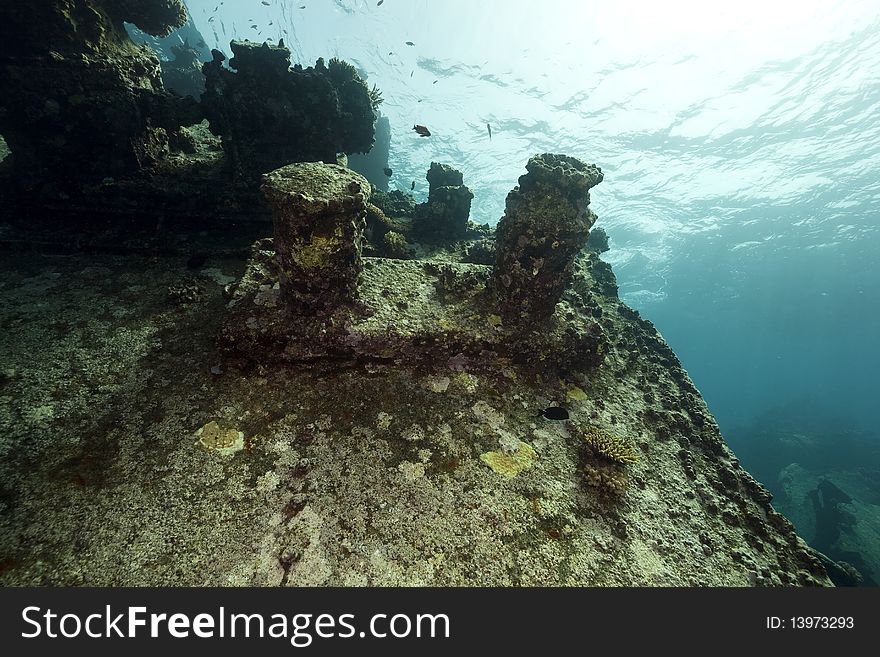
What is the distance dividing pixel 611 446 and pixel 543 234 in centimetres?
379

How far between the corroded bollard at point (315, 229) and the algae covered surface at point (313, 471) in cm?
126

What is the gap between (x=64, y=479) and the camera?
387cm

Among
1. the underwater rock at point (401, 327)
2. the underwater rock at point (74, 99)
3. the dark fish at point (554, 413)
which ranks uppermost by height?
the underwater rock at point (74, 99)

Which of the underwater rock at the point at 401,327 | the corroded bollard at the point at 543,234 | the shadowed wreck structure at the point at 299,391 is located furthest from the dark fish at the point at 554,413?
the corroded bollard at the point at 543,234

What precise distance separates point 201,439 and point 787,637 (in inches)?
285

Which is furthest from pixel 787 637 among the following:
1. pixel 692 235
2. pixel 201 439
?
→ pixel 692 235

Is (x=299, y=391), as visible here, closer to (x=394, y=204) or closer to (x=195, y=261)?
(x=195, y=261)

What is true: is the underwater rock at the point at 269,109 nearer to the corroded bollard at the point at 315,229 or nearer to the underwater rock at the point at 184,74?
the corroded bollard at the point at 315,229

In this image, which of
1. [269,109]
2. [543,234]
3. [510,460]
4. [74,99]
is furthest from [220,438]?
[74,99]

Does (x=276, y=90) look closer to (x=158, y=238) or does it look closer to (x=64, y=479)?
(x=158, y=238)

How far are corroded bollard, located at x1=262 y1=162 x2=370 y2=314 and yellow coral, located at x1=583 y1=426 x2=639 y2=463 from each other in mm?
4705

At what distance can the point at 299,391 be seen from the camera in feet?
17.4

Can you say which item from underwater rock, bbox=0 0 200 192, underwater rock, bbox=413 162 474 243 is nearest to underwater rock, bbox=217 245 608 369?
underwater rock, bbox=413 162 474 243

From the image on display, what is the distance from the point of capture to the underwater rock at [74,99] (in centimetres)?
743
